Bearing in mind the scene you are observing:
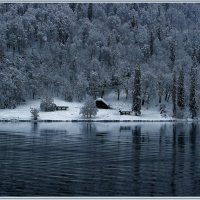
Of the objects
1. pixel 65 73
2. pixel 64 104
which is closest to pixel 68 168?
pixel 64 104

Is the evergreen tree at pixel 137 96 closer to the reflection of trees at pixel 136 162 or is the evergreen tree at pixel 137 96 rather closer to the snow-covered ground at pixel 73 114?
the snow-covered ground at pixel 73 114

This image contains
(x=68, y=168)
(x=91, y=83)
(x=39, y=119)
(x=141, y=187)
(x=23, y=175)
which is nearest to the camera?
(x=141, y=187)

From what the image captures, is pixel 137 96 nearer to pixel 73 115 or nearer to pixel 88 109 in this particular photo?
pixel 88 109

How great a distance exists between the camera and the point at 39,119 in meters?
135

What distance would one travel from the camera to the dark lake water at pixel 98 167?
36938mm

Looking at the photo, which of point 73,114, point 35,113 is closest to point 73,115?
point 73,114

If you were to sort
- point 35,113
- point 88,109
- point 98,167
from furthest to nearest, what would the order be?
point 88,109
point 35,113
point 98,167

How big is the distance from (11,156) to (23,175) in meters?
13.6

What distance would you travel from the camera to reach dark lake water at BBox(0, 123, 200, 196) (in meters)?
36.9

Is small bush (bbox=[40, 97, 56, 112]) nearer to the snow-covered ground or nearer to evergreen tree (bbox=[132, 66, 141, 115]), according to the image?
the snow-covered ground

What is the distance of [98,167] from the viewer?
48.1 meters

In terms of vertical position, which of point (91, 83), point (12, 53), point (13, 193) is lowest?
point (13, 193)

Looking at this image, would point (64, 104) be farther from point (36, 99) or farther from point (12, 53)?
point (12, 53)

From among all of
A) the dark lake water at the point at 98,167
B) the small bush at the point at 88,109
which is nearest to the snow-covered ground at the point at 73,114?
the small bush at the point at 88,109
